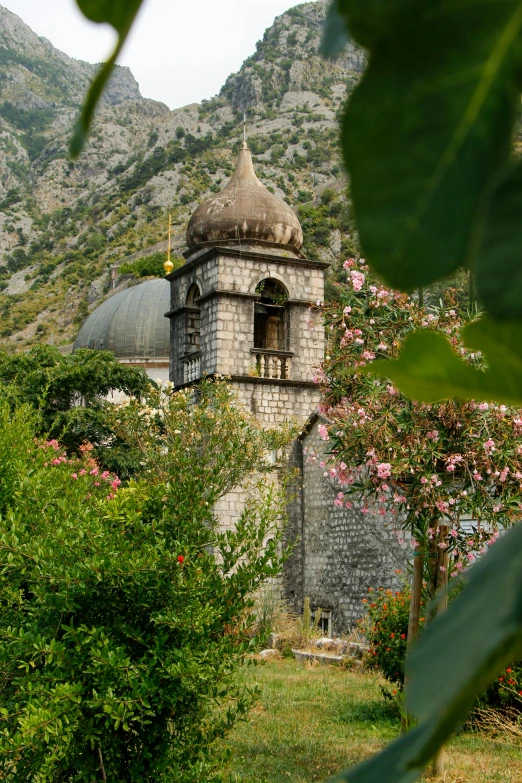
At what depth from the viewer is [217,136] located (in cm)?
5734

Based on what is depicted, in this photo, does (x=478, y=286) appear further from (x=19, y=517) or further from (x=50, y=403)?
(x=50, y=403)

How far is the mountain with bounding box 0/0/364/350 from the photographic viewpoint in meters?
50.8

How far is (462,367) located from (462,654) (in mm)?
87

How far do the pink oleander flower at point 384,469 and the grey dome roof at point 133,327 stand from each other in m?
18.6

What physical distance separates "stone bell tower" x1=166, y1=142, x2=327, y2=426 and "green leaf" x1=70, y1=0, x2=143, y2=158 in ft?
44.3

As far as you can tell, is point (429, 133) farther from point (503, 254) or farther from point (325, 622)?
point (325, 622)

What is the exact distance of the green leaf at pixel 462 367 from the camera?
24 centimetres

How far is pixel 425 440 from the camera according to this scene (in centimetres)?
629

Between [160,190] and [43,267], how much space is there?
9.58 metres

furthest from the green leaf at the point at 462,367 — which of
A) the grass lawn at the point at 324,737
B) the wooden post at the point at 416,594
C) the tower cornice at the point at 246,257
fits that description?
the tower cornice at the point at 246,257

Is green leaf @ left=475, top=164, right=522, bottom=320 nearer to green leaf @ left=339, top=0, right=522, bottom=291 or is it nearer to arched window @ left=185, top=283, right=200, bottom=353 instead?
green leaf @ left=339, top=0, right=522, bottom=291

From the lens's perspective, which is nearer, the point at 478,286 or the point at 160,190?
the point at 478,286

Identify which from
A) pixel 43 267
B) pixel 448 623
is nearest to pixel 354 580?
pixel 448 623

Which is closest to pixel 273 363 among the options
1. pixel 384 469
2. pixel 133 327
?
pixel 384 469
